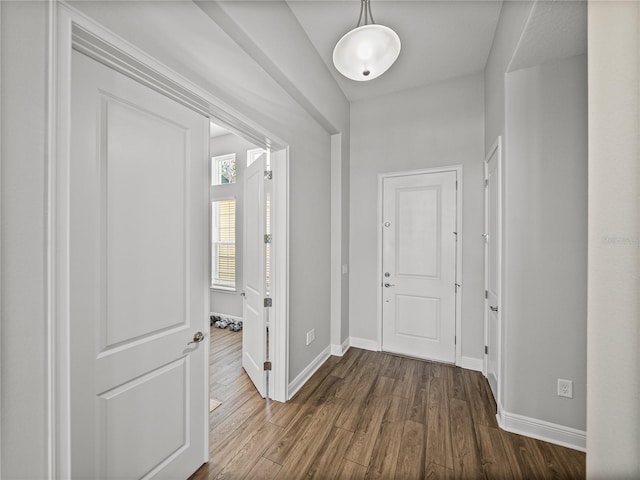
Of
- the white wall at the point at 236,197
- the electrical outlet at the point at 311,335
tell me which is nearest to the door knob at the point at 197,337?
the electrical outlet at the point at 311,335

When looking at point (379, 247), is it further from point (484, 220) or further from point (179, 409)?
point (179, 409)

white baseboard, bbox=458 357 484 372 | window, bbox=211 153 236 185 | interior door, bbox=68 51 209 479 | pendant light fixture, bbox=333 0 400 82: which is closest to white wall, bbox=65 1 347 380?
interior door, bbox=68 51 209 479

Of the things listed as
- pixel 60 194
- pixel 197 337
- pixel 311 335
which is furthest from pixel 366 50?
pixel 311 335

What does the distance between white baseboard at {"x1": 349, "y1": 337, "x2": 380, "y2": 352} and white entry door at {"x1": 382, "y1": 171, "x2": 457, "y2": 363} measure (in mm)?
123

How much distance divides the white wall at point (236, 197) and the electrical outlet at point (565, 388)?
12.9 feet

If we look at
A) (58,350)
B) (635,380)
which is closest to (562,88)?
(635,380)

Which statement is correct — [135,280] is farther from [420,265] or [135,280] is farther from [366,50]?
[420,265]

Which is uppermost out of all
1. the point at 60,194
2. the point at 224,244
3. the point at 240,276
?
the point at 60,194

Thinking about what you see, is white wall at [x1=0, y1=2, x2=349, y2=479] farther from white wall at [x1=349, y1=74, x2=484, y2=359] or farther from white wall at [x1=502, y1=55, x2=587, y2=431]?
white wall at [x1=349, y1=74, x2=484, y2=359]

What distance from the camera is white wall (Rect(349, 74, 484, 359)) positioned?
2.94m

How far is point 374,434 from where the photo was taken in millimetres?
1948

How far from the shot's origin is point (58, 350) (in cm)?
88

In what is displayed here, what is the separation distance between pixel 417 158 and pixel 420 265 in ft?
4.16

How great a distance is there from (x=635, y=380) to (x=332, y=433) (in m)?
1.80
